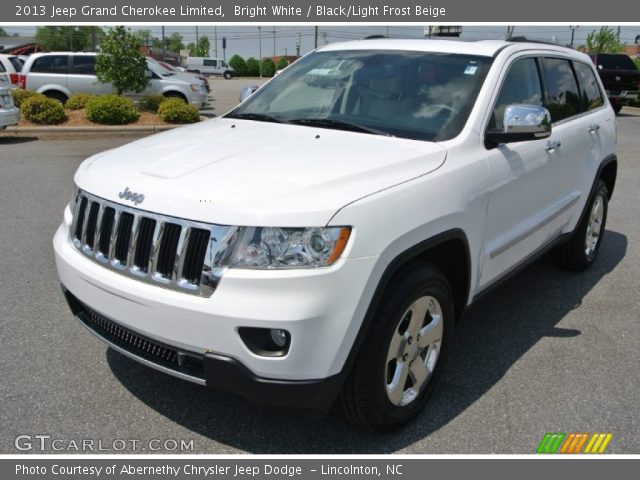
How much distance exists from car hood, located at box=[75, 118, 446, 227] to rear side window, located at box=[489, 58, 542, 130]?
66 centimetres

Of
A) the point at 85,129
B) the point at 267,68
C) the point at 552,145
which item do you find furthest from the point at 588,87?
the point at 267,68

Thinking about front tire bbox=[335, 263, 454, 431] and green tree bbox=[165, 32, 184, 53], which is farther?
green tree bbox=[165, 32, 184, 53]

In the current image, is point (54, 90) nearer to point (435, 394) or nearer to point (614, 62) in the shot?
point (435, 394)

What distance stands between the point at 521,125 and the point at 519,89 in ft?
2.21

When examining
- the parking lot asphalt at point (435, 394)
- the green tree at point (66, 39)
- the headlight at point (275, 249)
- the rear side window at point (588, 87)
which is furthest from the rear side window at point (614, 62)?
the green tree at point (66, 39)

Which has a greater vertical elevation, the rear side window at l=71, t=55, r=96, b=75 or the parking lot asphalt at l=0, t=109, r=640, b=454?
the rear side window at l=71, t=55, r=96, b=75

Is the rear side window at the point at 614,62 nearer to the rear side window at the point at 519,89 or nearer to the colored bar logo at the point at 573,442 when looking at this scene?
the rear side window at the point at 519,89

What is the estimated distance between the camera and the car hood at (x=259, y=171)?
2557 millimetres

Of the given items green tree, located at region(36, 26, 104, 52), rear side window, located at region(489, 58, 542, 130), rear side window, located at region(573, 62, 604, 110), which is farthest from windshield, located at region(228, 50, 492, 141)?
green tree, located at region(36, 26, 104, 52)

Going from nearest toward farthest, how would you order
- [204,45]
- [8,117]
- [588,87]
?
[588,87] → [8,117] → [204,45]

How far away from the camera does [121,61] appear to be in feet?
49.9

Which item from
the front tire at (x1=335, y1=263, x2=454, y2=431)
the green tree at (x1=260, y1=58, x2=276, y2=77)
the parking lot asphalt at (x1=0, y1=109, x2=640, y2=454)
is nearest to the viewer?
the front tire at (x1=335, y1=263, x2=454, y2=431)

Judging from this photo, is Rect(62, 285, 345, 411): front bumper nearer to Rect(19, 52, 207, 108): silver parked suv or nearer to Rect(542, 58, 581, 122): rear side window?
Rect(542, 58, 581, 122): rear side window

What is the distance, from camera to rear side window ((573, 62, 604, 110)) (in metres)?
5.16
